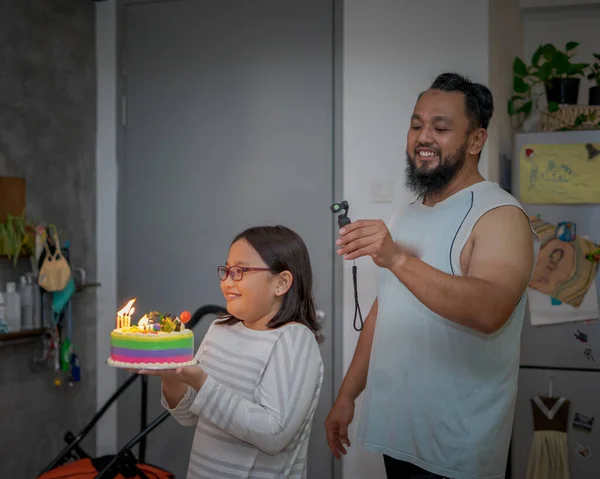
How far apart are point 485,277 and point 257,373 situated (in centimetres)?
56

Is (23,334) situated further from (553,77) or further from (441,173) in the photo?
(553,77)

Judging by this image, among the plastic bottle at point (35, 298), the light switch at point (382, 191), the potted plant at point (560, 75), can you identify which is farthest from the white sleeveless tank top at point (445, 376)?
the potted plant at point (560, 75)

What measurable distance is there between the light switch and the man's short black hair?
112 cm

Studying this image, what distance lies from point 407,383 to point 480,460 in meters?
0.24

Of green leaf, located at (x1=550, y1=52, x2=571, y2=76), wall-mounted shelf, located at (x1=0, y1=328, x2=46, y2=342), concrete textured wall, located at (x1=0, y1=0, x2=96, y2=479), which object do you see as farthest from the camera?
green leaf, located at (x1=550, y1=52, x2=571, y2=76)

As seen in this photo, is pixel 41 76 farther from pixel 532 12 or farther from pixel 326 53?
pixel 532 12

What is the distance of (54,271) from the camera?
296 cm

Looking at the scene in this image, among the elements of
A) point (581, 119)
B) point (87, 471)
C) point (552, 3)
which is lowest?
point (87, 471)

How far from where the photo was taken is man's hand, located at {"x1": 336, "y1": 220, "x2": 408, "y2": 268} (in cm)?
156

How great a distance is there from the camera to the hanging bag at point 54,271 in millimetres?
2943

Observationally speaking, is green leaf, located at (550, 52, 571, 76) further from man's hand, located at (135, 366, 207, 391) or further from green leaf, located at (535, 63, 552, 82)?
man's hand, located at (135, 366, 207, 391)

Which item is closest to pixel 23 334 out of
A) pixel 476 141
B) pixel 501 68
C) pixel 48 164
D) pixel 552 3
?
pixel 48 164

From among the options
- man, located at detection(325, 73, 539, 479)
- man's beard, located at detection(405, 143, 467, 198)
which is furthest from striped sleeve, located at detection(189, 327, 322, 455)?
man's beard, located at detection(405, 143, 467, 198)

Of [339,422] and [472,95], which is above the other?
[472,95]
